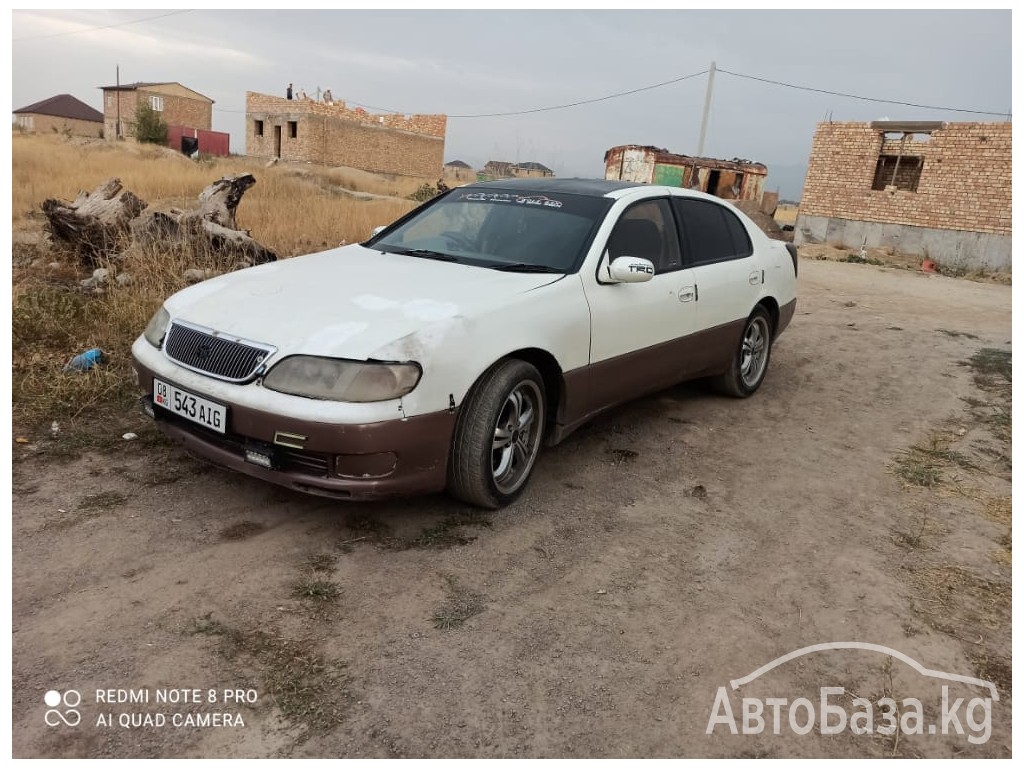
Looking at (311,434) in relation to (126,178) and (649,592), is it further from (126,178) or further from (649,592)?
(126,178)

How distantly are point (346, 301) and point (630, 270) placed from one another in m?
1.50

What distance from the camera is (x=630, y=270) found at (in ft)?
12.6

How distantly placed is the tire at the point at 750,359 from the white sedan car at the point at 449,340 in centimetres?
51

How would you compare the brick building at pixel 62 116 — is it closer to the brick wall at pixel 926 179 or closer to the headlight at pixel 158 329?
the brick wall at pixel 926 179

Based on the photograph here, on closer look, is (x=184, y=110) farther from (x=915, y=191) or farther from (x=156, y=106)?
(x=915, y=191)

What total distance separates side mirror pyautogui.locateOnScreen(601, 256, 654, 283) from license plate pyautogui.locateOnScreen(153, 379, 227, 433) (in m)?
2.08

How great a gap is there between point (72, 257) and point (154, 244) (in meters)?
1.45

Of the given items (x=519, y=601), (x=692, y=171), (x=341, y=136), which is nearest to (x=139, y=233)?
(x=519, y=601)

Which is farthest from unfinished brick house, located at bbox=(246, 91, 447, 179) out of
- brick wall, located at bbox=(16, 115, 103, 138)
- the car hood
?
the car hood

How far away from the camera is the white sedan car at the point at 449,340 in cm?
297

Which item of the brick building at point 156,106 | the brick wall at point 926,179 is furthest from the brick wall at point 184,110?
the brick wall at point 926,179

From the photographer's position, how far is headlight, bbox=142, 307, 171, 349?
3486 mm

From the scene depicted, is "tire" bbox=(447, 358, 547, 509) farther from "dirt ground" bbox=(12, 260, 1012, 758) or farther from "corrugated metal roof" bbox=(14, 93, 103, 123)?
"corrugated metal roof" bbox=(14, 93, 103, 123)

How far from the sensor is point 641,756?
84.1 inches
